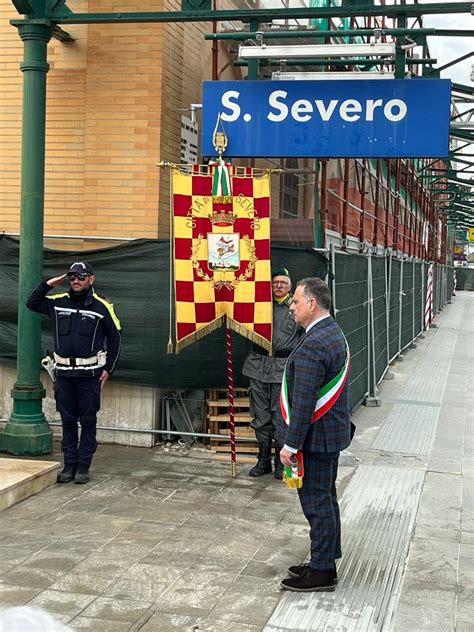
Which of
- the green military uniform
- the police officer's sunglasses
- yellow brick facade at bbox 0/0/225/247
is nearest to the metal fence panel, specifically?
yellow brick facade at bbox 0/0/225/247

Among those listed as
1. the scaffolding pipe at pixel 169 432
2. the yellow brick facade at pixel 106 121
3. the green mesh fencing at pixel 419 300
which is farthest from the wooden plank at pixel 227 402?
the green mesh fencing at pixel 419 300

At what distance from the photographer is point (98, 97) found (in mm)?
8562

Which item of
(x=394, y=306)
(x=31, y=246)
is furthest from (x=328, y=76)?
(x=394, y=306)

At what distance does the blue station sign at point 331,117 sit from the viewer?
283 inches

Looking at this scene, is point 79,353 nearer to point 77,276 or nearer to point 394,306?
point 77,276

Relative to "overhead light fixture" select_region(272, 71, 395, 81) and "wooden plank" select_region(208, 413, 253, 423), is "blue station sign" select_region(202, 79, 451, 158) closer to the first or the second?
"overhead light fixture" select_region(272, 71, 395, 81)

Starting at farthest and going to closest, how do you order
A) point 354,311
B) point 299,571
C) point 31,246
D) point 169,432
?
point 354,311, point 169,432, point 31,246, point 299,571

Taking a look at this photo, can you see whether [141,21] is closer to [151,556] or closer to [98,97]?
[98,97]

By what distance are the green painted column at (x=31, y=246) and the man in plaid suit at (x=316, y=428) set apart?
11.6ft

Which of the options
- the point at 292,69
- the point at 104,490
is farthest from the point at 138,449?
the point at 292,69

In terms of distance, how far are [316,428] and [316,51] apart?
3.71 metres

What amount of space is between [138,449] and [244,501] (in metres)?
1.97

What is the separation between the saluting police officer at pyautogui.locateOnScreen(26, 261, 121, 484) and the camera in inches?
273

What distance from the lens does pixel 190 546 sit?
558cm
